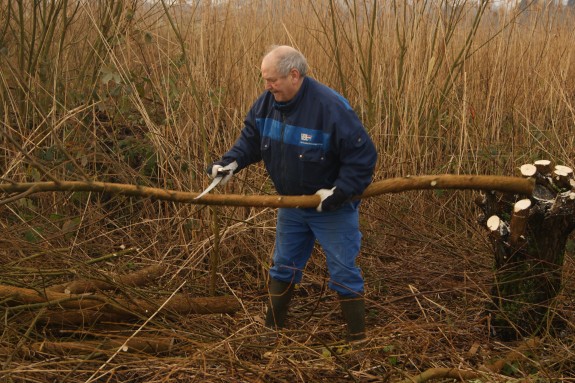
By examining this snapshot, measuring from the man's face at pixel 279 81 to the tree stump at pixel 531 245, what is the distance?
97 cm

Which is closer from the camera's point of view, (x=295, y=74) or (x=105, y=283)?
(x=295, y=74)

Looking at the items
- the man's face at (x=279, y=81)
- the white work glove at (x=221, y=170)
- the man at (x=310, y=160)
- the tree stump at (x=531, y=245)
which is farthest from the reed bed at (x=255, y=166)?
the man's face at (x=279, y=81)

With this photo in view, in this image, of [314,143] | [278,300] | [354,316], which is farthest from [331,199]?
[278,300]

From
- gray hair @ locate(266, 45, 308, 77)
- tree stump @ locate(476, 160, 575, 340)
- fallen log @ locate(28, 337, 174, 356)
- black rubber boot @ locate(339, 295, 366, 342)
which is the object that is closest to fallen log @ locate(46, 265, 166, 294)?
fallen log @ locate(28, 337, 174, 356)

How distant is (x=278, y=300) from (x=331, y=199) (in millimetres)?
718

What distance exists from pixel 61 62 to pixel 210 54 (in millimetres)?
944

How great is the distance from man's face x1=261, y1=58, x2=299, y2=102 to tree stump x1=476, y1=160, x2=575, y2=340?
97cm

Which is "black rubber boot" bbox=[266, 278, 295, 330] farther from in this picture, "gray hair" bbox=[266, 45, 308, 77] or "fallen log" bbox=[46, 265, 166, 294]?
"gray hair" bbox=[266, 45, 308, 77]

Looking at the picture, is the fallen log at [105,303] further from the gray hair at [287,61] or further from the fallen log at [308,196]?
the gray hair at [287,61]

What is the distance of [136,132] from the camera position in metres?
4.96

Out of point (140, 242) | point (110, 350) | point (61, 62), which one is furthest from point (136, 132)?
point (110, 350)

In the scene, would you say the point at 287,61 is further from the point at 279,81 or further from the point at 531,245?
the point at 531,245

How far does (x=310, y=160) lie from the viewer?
2.89 m

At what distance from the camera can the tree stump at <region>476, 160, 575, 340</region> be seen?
292cm
